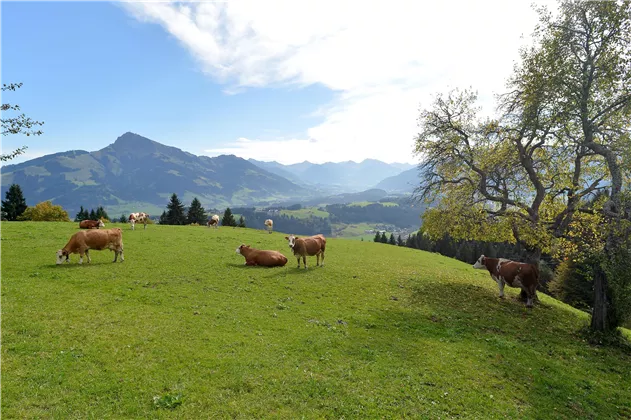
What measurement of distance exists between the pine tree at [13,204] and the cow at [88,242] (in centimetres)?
6386

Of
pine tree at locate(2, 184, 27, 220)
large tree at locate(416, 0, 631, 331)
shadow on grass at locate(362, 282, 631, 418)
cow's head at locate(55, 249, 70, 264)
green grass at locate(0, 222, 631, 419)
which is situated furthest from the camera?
pine tree at locate(2, 184, 27, 220)

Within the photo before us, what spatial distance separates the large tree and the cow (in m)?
Result: 22.2

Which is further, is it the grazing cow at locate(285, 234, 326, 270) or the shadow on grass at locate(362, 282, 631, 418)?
the grazing cow at locate(285, 234, 326, 270)

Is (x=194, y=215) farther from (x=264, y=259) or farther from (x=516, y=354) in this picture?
(x=516, y=354)

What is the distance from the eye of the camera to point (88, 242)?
2075 cm

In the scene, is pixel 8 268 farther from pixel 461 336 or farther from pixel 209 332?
pixel 461 336

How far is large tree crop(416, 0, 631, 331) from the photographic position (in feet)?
49.3

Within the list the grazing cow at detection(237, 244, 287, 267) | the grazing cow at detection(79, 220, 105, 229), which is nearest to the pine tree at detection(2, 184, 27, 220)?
the grazing cow at detection(79, 220, 105, 229)

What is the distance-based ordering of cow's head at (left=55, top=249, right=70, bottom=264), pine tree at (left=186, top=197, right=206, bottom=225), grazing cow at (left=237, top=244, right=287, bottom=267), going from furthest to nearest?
1. pine tree at (left=186, top=197, right=206, bottom=225)
2. grazing cow at (left=237, top=244, right=287, bottom=267)
3. cow's head at (left=55, top=249, right=70, bottom=264)

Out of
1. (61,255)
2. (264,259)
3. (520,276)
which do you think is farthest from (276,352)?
(61,255)

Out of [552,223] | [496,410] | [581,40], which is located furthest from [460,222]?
[496,410]

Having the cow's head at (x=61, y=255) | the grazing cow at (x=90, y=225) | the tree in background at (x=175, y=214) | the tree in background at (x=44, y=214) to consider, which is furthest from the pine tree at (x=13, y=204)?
the cow's head at (x=61, y=255)

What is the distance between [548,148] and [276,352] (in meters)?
19.1

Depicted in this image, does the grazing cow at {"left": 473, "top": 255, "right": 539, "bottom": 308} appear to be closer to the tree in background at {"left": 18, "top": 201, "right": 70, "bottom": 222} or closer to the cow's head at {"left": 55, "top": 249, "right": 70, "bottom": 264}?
the cow's head at {"left": 55, "top": 249, "right": 70, "bottom": 264}
